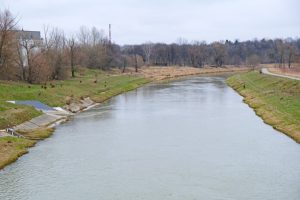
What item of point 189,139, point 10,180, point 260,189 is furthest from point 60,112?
point 260,189

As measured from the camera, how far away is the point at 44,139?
2572 centimetres

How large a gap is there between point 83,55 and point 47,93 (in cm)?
3915

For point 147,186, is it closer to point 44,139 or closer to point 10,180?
point 10,180

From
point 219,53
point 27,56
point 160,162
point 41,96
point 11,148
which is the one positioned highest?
point 219,53

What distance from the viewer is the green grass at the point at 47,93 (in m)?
29.3

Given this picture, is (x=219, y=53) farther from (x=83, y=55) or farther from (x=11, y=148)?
(x=11, y=148)

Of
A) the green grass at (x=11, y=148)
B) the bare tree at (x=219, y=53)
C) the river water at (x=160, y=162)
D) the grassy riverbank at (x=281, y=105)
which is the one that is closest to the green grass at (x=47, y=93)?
the green grass at (x=11, y=148)

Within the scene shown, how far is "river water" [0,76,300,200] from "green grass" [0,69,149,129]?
2.97 m

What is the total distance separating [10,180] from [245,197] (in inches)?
358

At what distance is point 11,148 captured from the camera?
22.3m

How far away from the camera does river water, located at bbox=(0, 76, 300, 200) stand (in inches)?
627

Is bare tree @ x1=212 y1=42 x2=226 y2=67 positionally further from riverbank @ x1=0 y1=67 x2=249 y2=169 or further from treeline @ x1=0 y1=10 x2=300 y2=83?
riverbank @ x1=0 y1=67 x2=249 y2=169

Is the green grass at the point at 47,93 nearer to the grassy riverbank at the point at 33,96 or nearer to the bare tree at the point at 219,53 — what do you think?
the grassy riverbank at the point at 33,96

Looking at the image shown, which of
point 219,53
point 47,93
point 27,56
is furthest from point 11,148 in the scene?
point 219,53
